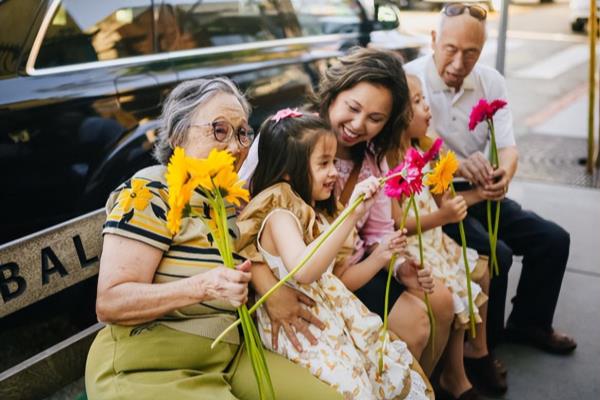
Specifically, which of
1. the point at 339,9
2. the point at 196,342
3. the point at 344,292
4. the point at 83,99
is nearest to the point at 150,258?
the point at 196,342

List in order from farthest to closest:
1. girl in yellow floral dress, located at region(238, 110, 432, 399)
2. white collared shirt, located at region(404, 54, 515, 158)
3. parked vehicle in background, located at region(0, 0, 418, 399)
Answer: white collared shirt, located at region(404, 54, 515, 158) → parked vehicle in background, located at region(0, 0, 418, 399) → girl in yellow floral dress, located at region(238, 110, 432, 399)

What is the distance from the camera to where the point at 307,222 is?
79.8 inches

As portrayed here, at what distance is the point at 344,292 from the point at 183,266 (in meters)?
0.58

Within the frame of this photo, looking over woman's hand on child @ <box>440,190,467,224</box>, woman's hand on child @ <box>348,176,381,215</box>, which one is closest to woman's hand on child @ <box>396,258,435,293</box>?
woman's hand on child @ <box>440,190,467,224</box>

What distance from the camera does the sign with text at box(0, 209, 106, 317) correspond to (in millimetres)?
2033

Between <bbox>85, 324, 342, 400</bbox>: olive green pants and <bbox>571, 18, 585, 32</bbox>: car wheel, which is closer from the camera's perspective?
<bbox>85, 324, 342, 400</bbox>: olive green pants

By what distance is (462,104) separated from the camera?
308 cm

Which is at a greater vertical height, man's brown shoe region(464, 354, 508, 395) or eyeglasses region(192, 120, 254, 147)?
eyeglasses region(192, 120, 254, 147)

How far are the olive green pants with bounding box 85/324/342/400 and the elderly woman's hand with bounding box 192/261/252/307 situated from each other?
29cm

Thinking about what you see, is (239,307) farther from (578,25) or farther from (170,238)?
(578,25)

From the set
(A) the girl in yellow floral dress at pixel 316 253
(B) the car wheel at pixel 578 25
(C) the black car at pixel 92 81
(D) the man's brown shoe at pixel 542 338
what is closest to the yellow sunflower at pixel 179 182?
(A) the girl in yellow floral dress at pixel 316 253

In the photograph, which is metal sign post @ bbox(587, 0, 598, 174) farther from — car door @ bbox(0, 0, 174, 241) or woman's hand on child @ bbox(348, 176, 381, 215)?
woman's hand on child @ bbox(348, 176, 381, 215)

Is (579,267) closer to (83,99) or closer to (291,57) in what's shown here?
(291,57)

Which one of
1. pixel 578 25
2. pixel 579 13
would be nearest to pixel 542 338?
pixel 579 13
